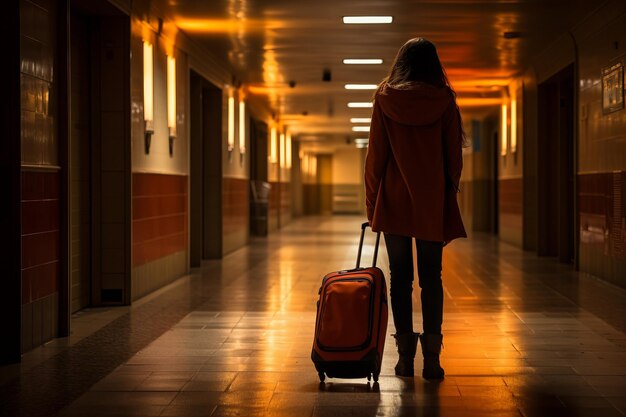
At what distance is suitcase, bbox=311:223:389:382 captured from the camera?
3.50 metres

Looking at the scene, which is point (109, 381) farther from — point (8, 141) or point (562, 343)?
point (562, 343)

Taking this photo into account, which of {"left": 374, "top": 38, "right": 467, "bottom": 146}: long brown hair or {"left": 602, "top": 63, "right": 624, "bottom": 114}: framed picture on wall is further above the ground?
{"left": 602, "top": 63, "right": 624, "bottom": 114}: framed picture on wall

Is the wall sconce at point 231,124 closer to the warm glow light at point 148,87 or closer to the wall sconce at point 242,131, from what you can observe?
the wall sconce at point 242,131

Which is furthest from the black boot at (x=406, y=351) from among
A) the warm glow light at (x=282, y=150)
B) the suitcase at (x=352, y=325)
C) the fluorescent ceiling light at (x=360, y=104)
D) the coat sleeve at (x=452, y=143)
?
the warm glow light at (x=282, y=150)

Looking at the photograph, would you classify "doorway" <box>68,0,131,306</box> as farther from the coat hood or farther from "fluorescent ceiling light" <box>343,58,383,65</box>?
"fluorescent ceiling light" <box>343,58,383,65</box>

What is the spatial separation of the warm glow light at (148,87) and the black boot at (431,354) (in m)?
4.07

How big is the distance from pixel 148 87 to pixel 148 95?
0.22 feet

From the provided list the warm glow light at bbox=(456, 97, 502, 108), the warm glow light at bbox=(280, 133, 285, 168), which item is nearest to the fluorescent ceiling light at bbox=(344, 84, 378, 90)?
the warm glow light at bbox=(456, 97, 502, 108)

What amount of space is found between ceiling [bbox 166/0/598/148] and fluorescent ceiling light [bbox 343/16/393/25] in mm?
88

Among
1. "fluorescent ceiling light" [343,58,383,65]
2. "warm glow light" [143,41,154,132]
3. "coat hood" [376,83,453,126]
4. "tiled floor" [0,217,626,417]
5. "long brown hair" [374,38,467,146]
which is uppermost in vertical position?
"fluorescent ceiling light" [343,58,383,65]

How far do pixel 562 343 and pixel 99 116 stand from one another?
12.1 ft

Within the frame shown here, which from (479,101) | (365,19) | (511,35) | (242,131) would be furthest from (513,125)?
(365,19)

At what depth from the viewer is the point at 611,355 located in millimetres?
4371

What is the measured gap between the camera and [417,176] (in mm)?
3633
